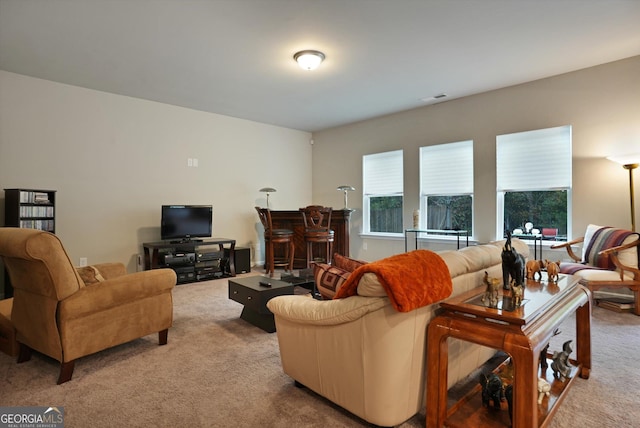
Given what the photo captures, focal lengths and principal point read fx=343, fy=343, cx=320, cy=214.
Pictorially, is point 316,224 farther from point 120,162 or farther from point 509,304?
point 509,304

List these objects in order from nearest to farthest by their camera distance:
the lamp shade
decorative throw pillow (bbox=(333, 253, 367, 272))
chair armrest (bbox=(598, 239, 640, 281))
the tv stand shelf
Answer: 1. decorative throw pillow (bbox=(333, 253, 367, 272))
2. chair armrest (bbox=(598, 239, 640, 281))
3. the lamp shade
4. the tv stand shelf

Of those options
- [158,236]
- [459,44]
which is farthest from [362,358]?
[158,236]

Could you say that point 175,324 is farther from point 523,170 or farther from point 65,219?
point 523,170

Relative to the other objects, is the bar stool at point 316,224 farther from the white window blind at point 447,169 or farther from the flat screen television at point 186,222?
the white window blind at point 447,169

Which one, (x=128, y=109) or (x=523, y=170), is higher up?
(x=128, y=109)

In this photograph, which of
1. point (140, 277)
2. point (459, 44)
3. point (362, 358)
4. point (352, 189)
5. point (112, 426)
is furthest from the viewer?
point (352, 189)

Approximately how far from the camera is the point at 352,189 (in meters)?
6.20

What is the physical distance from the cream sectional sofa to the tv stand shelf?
3367 millimetres

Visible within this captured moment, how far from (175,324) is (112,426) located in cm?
152

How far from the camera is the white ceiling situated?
9.26 ft

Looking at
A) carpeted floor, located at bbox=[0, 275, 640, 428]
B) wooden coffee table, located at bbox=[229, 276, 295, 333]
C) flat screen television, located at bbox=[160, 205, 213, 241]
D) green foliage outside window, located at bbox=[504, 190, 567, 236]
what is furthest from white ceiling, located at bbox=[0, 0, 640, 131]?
carpeted floor, located at bbox=[0, 275, 640, 428]

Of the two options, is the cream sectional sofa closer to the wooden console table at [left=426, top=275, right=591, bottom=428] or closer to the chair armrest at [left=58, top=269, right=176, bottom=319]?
the wooden console table at [left=426, top=275, right=591, bottom=428]

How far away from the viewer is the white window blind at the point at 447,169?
520 cm

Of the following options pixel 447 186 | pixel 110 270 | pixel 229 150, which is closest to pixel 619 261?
pixel 447 186
